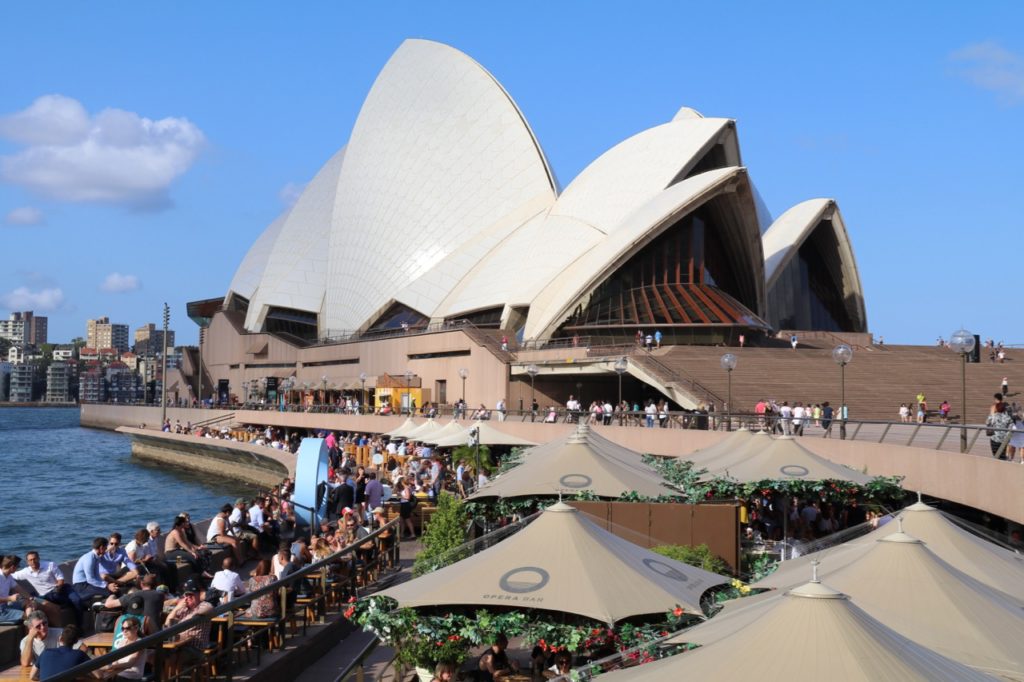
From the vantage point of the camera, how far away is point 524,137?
161ft

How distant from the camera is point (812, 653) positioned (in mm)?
4215

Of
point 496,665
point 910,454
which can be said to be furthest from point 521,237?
point 496,665

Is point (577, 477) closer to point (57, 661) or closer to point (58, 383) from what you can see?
point (57, 661)

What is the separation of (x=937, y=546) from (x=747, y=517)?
716 centimetres

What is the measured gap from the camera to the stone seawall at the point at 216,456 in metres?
37.1

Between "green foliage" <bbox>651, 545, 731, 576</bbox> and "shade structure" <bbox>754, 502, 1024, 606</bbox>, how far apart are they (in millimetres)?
1694

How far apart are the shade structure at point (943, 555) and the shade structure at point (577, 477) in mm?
3689

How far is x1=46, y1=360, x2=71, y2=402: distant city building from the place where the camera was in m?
178

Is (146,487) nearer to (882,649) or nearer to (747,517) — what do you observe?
(747,517)

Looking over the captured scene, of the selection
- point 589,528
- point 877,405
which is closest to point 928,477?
point 589,528

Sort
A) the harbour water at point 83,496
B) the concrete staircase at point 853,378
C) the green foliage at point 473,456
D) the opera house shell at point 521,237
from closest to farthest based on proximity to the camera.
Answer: the green foliage at point 473,456 < the harbour water at point 83,496 < the concrete staircase at point 853,378 < the opera house shell at point 521,237

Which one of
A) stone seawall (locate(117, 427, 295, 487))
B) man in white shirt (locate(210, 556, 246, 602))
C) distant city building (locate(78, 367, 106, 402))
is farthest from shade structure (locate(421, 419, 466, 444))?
distant city building (locate(78, 367, 106, 402))

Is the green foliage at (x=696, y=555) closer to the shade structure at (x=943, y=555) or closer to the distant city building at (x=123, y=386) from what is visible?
the shade structure at (x=943, y=555)

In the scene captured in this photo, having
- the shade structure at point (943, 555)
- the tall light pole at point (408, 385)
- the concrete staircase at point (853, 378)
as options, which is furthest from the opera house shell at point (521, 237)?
the shade structure at point (943, 555)
